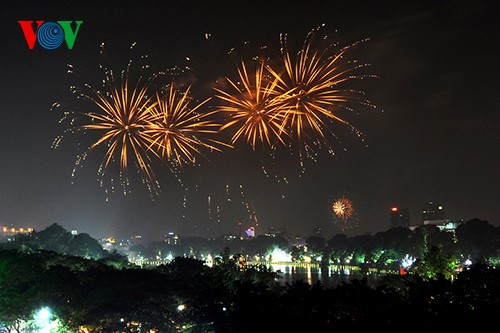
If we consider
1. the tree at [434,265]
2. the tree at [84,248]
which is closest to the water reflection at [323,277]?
the tree at [434,265]

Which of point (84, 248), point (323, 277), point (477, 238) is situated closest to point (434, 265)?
point (323, 277)

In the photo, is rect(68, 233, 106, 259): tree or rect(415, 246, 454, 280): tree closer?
rect(415, 246, 454, 280): tree

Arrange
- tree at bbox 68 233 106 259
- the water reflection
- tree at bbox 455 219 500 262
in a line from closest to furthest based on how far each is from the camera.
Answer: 1. the water reflection
2. tree at bbox 455 219 500 262
3. tree at bbox 68 233 106 259

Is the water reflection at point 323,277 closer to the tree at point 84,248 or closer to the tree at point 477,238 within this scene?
the tree at point 477,238

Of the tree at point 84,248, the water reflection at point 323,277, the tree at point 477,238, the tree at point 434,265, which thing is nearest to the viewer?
the tree at point 434,265

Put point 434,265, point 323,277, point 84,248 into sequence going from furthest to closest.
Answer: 1. point 84,248
2. point 323,277
3. point 434,265

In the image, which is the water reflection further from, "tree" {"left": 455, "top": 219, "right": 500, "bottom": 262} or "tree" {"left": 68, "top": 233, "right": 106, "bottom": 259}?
"tree" {"left": 68, "top": 233, "right": 106, "bottom": 259}

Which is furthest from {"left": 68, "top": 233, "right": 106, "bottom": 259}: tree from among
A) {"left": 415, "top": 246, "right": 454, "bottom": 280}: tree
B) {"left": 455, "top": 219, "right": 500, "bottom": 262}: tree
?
{"left": 415, "top": 246, "right": 454, "bottom": 280}: tree

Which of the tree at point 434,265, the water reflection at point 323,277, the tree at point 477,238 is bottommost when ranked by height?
the tree at point 434,265

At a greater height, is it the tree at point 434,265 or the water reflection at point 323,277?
the water reflection at point 323,277

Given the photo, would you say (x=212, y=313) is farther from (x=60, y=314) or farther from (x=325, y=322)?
(x=325, y=322)

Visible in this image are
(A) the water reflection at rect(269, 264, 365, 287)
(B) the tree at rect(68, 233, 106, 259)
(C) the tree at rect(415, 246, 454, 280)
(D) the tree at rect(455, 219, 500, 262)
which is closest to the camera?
(C) the tree at rect(415, 246, 454, 280)

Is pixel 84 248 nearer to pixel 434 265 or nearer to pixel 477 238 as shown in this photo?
pixel 477 238
